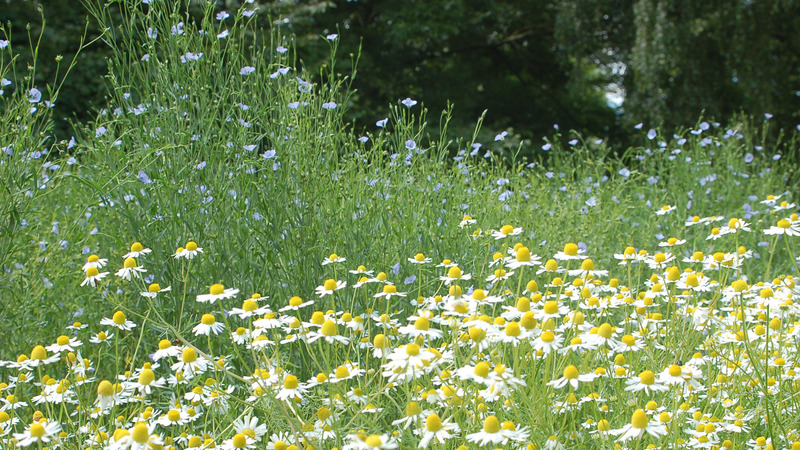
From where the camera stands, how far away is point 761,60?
10.2 meters

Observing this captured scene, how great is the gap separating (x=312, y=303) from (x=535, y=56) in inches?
605

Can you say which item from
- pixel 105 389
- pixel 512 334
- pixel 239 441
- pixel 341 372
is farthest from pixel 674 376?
pixel 105 389

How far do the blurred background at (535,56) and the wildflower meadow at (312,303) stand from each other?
3794 millimetres

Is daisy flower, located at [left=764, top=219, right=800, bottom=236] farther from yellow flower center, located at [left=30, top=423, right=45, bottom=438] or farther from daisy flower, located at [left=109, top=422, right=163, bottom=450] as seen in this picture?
yellow flower center, located at [left=30, top=423, right=45, bottom=438]

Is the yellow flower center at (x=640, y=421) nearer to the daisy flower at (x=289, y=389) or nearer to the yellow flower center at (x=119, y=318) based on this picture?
the daisy flower at (x=289, y=389)

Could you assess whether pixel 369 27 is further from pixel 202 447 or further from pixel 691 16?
pixel 202 447

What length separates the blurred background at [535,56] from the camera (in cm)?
993

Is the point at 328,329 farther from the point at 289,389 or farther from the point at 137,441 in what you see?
the point at 137,441

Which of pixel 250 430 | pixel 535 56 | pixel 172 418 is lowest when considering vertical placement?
pixel 535 56

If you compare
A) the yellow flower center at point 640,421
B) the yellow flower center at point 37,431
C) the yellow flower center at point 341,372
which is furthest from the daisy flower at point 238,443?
the yellow flower center at point 640,421

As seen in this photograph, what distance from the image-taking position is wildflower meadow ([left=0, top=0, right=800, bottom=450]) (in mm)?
1576

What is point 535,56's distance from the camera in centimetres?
1639

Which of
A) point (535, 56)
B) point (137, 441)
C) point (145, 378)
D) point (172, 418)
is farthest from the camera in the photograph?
point (535, 56)

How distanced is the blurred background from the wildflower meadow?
379 cm
